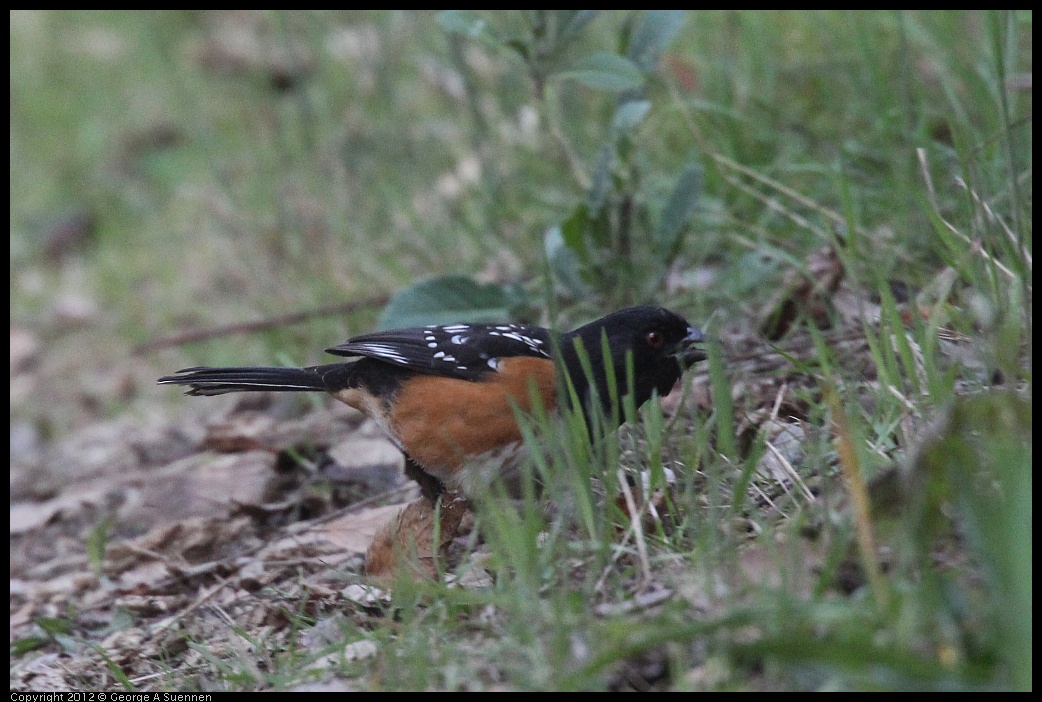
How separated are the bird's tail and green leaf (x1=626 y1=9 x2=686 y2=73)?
1466 mm

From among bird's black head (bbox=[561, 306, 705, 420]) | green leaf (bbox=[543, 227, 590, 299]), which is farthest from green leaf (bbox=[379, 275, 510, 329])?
bird's black head (bbox=[561, 306, 705, 420])

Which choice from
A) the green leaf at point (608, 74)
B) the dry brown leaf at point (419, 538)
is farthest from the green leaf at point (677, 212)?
the dry brown leaf at point (419, 538)

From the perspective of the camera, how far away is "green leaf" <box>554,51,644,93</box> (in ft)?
11.7

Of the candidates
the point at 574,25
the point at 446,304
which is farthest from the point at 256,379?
the point at 574,25

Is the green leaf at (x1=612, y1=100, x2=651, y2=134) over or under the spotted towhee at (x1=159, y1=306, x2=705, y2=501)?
over

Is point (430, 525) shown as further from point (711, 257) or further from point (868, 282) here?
point (711, 257)

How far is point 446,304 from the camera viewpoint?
3.83 metres

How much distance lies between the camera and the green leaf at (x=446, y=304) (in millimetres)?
3752

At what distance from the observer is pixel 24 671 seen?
284cm

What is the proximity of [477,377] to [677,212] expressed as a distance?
1.17m

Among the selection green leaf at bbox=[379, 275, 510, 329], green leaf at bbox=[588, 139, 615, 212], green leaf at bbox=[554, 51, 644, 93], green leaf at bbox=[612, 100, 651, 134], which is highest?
green leaf at bbox=[554, 51, 644, 93]

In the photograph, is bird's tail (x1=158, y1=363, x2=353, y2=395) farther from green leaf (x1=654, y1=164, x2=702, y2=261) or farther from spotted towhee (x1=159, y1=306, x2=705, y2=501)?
green leaf (x1=654, y1=164, x2=702, y2=261)
